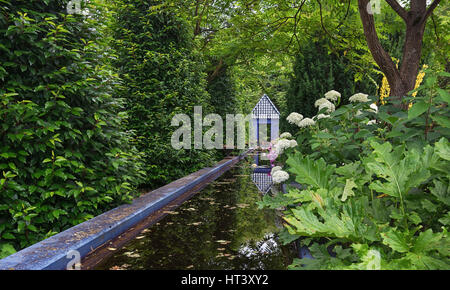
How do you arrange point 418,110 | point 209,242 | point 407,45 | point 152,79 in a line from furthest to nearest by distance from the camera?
point 152,79 < point 407,45 < point 209,242 < point 418,110

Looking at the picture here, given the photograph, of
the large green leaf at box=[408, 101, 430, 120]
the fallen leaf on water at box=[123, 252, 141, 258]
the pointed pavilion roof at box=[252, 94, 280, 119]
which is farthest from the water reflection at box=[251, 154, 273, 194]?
the pointed pavilion roof at box=[252, 94, 280, 119]

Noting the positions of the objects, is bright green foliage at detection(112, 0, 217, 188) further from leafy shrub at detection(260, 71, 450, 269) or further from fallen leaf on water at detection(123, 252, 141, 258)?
leafy shrub at detection(260, 71, 450, 269)

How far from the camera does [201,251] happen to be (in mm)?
3391

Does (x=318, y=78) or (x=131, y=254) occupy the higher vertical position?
(x=318, y=78)

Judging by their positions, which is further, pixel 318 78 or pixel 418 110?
pixel 318 78

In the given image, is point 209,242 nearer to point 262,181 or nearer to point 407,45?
point 407,45

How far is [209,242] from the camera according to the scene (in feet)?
12.1

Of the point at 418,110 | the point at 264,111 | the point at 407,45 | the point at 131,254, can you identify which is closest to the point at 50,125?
the point at 131,254

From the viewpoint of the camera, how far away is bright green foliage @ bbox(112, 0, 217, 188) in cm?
745

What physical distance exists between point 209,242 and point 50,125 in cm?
247

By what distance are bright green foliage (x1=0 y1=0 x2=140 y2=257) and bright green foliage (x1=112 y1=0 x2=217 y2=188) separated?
3093 millimetres
